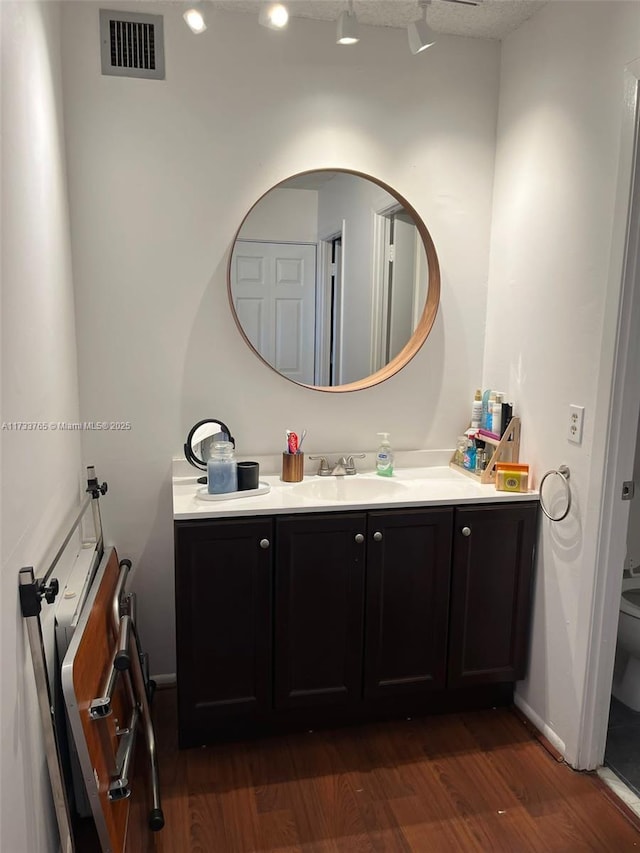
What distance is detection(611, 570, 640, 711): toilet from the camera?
2.40 m

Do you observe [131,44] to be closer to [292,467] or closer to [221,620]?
[292,467]

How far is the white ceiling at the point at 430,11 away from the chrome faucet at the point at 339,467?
5.20ft

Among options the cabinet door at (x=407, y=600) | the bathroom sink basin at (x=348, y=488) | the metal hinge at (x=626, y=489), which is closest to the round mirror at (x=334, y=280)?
the bathroom sink basin at (x=348, y=488)

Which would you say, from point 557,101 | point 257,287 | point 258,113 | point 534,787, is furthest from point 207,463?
point 557,101

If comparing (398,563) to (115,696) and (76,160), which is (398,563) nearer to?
(115,696)

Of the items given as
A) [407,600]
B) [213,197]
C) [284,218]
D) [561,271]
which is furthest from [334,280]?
[407,600]

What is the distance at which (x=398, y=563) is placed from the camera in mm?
2221

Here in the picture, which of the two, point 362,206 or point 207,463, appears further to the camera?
point 362,206

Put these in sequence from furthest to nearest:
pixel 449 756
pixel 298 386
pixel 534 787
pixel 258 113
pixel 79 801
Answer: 1. pixel 298 386
2. pixel 258 113
3. pixel 449 756
4. pixel 534 787
5. pixel 79 801

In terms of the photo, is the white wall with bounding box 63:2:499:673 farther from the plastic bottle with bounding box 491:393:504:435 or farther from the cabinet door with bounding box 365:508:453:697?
the cabinet door with bounding box 365:508:453:697

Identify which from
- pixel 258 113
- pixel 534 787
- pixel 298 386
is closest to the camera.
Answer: pixel 534 787

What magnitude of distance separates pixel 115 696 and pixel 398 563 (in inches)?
38.5

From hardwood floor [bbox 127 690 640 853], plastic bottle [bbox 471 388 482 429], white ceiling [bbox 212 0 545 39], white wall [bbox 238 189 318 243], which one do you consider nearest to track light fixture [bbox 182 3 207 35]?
white ceiling [bbox 212 0 545 39]

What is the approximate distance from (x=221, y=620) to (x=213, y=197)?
1.48 metres
